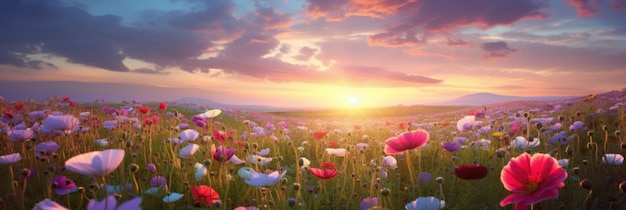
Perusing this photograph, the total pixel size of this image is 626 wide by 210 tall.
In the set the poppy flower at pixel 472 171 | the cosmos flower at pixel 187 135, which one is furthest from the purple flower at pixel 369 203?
the cosmos flower at pixel 187 135

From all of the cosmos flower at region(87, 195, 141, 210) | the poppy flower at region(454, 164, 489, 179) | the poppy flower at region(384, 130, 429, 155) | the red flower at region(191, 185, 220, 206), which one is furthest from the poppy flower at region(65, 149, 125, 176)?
the poppy flower at region(454, 164, 489, 179)

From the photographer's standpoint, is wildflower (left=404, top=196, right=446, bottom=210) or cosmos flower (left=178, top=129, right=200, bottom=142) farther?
cosmos flower (left=178, top=129, right=200, bottom=142)

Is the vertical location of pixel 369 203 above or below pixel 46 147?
below

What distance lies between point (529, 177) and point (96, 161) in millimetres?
1787

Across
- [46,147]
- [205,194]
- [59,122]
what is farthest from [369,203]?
[46,147]

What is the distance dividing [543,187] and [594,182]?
6.22 feet

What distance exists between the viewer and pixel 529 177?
64.6 inches

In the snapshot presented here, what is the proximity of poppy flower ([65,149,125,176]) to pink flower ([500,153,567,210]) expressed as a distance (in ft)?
5.07

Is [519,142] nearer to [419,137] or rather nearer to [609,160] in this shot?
[609,160]

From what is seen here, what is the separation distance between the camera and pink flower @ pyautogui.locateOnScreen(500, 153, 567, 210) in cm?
156

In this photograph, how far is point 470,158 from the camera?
422 centimetres

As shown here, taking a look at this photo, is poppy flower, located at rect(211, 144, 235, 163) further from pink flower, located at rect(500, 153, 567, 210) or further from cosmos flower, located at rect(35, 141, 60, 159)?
pink flower, located at rect(500, 153, 567, 210)

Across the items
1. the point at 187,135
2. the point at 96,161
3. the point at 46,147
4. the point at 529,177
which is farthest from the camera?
the point at 187,135

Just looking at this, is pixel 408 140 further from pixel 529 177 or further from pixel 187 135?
pixel 187 135
